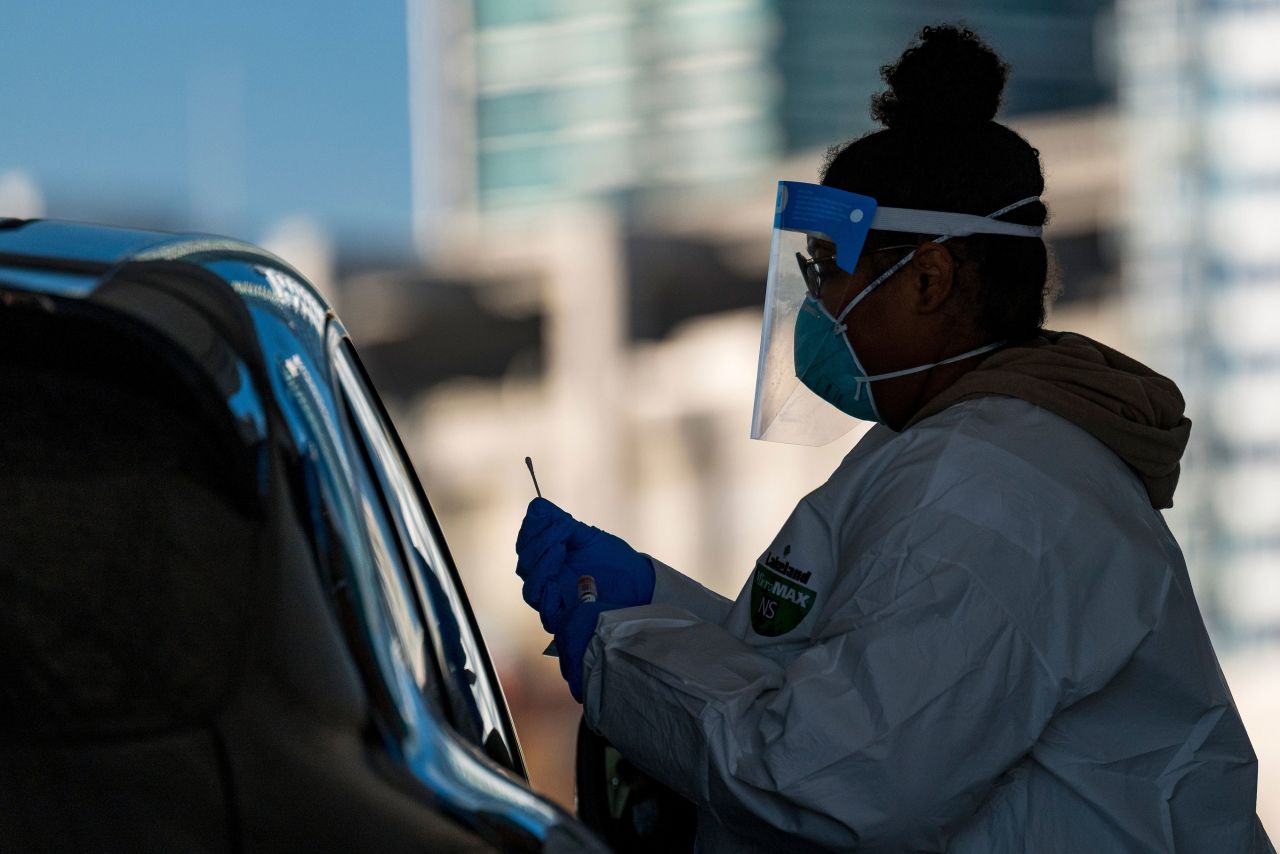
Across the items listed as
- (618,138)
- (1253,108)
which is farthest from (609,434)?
(1253,108)

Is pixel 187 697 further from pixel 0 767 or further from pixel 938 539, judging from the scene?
pixel 938 539

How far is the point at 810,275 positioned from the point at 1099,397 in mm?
443

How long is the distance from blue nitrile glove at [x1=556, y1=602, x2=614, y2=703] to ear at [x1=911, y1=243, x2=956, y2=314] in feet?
1.68

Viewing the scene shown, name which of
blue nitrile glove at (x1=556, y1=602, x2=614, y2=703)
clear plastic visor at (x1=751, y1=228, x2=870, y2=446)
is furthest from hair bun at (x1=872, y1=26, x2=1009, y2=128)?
blue nitrile glove at (x1=556, y1=602, x2=614, y2=703)

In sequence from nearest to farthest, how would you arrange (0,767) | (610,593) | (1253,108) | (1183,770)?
(0,767)
(1183,770)
(610,593)
(1253,108)

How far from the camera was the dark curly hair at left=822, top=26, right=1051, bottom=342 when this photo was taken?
5.80 feet

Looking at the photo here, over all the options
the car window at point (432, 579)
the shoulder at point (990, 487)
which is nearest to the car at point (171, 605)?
the car window at point (432, 579)

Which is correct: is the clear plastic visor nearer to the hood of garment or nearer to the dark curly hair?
the dark curly hair

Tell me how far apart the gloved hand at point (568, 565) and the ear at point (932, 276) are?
487 millimetres

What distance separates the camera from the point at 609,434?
16.9m

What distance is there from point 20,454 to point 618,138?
1673 centimetres

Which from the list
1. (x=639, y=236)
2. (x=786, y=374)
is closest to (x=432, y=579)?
(x=786, y=374)

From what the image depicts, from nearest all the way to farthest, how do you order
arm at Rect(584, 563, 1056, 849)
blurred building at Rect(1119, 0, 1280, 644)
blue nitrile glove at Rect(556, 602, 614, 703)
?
arm at Rect(584, 563, 1056, 849)
blue nitrile glove at Rect(556, 602, 614, 703)
blurred building at Rect(1119, 0, 1280, 644)

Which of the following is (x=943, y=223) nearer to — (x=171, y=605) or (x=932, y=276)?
(x=932, y=276)
